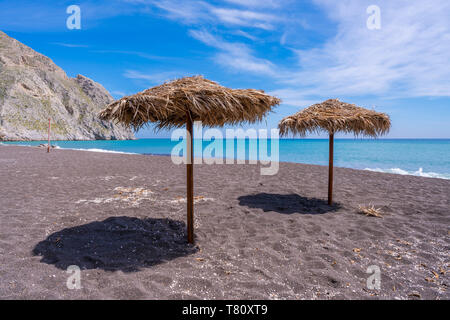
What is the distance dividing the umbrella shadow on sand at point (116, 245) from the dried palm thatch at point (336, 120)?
10.3 feet

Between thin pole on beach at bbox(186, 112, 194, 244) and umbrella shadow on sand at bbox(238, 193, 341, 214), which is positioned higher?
thin pole on beach at bbox(186, 112, 194, 244)

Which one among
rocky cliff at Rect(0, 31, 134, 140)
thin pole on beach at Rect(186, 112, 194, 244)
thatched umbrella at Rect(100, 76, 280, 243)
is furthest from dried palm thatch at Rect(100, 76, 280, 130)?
rocky cliff at Rect(0, 31, 134, 140)

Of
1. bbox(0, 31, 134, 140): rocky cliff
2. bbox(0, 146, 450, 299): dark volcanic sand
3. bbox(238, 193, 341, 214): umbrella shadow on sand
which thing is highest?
bbox(0, 31, 134, 140): rocky cliff

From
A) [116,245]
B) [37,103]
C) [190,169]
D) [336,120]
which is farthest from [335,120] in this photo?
[37,103]

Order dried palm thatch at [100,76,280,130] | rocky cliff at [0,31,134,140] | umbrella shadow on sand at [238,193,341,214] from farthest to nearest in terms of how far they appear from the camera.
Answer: rocky cliff at [0,31,134,140] < umbrella shadow on sand at [238,193,341,214] < dried palm thatch at [100,76,280,130]

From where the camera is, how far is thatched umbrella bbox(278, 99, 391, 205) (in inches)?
180

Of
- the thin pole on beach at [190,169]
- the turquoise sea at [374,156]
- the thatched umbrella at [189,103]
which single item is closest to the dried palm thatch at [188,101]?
the thatched umbrella at [189,103]

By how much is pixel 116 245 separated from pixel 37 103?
7434 cm

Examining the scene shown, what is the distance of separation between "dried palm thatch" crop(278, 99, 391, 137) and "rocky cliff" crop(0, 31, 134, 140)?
3859cm

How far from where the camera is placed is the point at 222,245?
3.39 m

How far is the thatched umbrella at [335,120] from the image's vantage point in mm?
4582

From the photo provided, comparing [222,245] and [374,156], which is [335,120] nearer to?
[222,245]

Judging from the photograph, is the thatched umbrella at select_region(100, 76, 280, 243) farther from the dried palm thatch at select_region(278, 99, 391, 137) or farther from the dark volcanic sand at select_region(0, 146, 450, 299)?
the dried palm thatch at select_region(278, 99, 391, 137)
